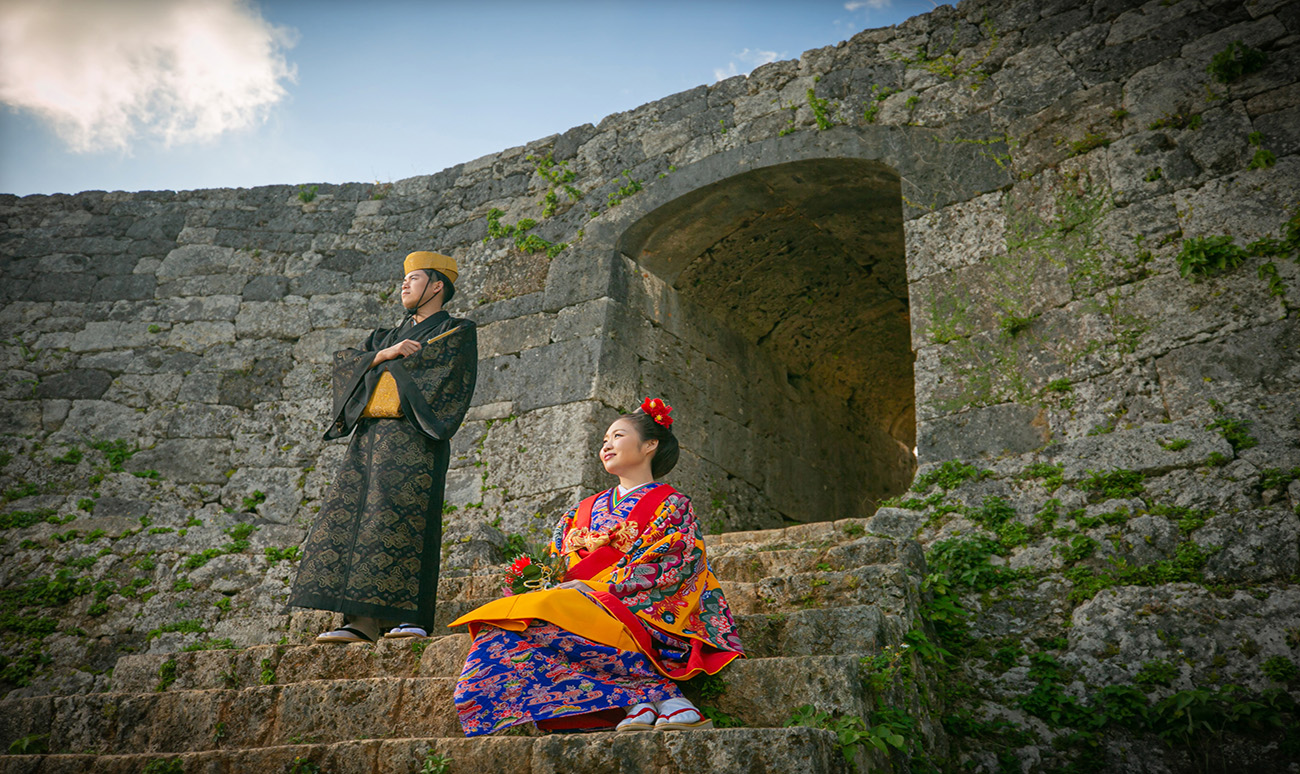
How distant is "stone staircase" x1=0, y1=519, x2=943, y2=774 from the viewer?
229 centimetres

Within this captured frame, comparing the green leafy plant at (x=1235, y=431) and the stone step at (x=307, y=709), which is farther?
the green leafy plant at (x=1235, y=431)

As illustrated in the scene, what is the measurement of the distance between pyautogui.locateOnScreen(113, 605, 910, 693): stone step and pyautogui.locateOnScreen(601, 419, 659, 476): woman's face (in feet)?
2.14

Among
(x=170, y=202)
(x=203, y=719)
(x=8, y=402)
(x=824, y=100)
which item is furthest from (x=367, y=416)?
(x=170, y=202)

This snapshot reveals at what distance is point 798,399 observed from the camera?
7383 millimetres

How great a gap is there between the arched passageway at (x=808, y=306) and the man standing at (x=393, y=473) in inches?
78.5

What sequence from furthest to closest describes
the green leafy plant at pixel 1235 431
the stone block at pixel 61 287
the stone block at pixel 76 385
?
the stone block at pixel 61 287 → the stone block at pixel 76 385 → the green leafy plant at pixel 1235 431

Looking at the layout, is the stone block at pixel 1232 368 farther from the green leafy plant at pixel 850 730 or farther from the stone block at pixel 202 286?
the stone block at pixel 202 286

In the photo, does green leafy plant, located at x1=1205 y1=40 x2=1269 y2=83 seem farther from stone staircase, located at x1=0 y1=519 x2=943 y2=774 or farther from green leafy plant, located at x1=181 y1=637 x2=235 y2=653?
green leafy plant, located at x1=181 y1=637 x2=235 y2=653

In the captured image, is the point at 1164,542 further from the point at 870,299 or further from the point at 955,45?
the point at 870,299

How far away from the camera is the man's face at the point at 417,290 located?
4.17 metres

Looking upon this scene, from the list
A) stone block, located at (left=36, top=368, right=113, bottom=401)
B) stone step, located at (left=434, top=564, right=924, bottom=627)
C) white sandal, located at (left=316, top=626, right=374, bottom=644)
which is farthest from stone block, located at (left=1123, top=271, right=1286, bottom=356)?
stone block, located at (left=36, top=368, right=113, bottom=401)

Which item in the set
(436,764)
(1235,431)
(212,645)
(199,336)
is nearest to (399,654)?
(436,764)

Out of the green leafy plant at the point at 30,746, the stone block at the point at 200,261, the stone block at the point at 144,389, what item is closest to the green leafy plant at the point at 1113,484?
the green leafy plant at the point at 30,746

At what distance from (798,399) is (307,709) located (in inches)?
199
